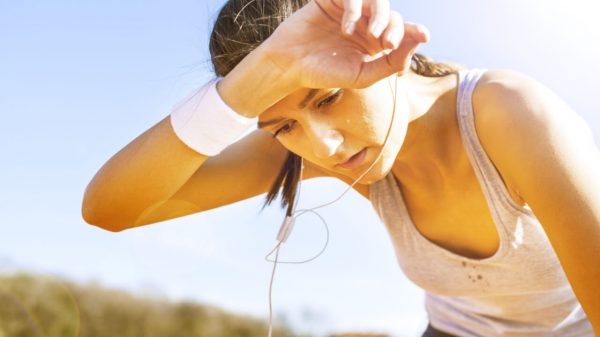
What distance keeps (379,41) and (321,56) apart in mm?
199

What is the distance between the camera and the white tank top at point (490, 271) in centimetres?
172

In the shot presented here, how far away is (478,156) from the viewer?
1.71 metres

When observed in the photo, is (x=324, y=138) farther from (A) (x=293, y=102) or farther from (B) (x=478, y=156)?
(B) (x=478, y=156)

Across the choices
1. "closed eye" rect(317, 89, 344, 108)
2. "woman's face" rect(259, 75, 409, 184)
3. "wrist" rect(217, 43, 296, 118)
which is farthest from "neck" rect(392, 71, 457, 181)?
"wrist" rect(217, 43, 296, 118)

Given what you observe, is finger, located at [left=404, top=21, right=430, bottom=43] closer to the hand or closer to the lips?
the hand

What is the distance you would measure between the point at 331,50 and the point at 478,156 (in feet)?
1.78

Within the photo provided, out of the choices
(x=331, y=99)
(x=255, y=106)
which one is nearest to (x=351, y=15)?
(x=331, y=99)

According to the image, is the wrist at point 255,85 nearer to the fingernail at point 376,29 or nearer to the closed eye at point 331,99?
the closed eye at point 331,99

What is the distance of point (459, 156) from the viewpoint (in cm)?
187

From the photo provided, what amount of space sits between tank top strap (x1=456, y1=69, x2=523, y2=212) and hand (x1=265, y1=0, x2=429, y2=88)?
313 millimetres

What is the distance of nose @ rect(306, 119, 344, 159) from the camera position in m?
1.61

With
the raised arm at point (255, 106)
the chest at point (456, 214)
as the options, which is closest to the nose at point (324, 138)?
the raised arm at point (255, 106)

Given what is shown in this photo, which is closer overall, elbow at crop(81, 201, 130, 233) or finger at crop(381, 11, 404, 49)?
finger at crop(381, 11, 404, 49)

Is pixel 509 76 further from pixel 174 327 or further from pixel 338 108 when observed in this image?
pixel 174 327
